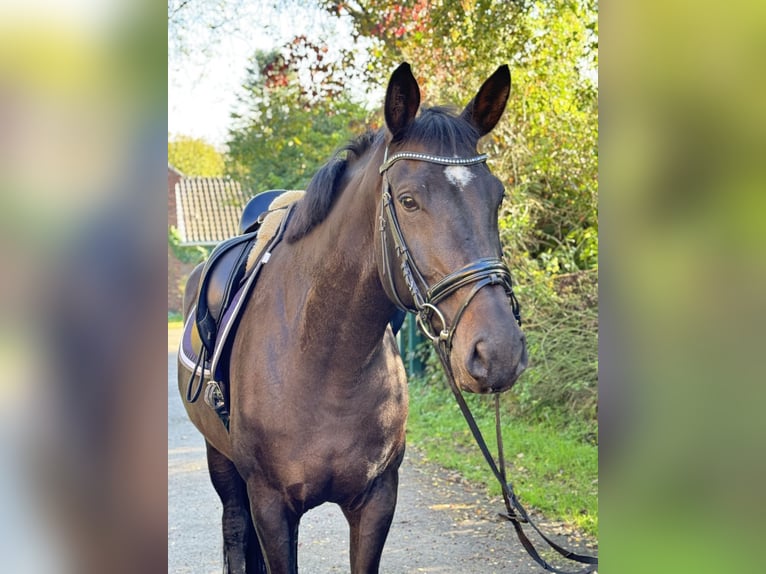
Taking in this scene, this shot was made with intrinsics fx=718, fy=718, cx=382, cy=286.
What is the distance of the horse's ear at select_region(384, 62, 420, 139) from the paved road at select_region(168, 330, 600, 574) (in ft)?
10.3

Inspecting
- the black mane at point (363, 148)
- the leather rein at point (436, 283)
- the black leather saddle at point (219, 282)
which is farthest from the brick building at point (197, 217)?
the leather rein at point (436, 283)

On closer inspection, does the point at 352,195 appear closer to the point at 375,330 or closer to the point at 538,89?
the point at 375,330

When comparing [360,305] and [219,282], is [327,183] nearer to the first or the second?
[360,305]

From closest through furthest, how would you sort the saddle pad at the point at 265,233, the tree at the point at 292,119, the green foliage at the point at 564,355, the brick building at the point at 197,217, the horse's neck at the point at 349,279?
the horse's neck at the point at 349,279 → the saddle pad at the point at 265,233 → the green foliage at the point at 564,355 → the tree at the point at 292,119 → the brick building at the point at 197,217

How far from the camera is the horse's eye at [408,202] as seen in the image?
6.55ft

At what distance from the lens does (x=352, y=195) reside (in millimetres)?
2414

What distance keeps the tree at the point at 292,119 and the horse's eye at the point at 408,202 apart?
4.80 metres

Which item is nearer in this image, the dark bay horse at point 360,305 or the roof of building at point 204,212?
the dark bay horse at point 360,305

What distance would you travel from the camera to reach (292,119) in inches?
394

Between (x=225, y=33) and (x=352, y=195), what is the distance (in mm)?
7036

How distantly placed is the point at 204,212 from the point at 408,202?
2576 cm

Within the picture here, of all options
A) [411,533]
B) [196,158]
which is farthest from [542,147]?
[196,158]

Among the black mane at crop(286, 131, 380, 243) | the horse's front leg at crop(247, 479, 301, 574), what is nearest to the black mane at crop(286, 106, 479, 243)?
the black mane at crop(286, 131, 380, 243)
